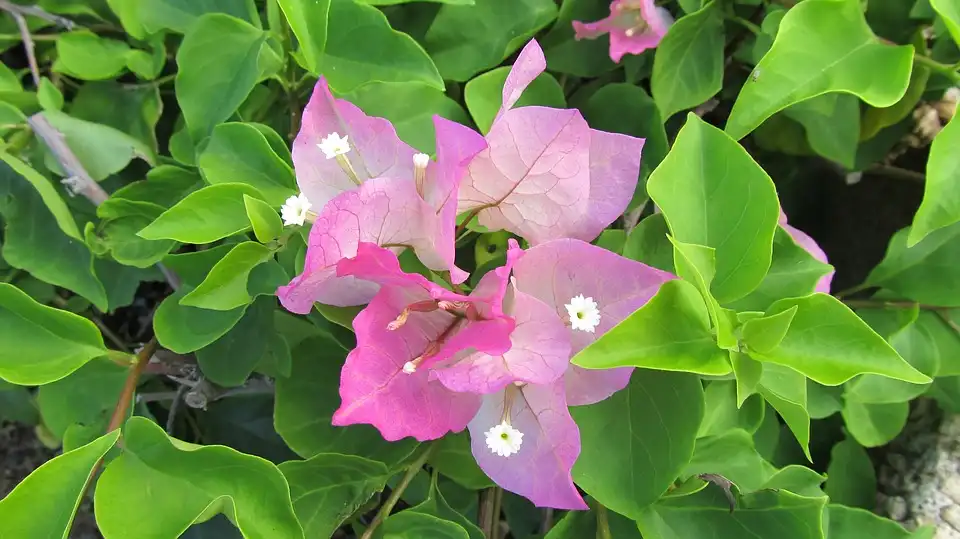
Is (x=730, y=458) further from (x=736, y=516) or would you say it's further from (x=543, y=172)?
(x=543, y=172)

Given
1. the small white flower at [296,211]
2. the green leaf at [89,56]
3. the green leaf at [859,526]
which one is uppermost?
the small white flower at [296,211]

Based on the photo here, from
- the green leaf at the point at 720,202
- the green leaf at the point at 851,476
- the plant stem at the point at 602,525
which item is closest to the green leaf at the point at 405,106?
the green leaf at the point at 720,202

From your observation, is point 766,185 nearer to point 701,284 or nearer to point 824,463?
point 701,284

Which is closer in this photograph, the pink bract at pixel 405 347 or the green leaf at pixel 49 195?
the pink bract at pixel 405 347

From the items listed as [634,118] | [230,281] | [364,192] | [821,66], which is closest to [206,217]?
[230,281]

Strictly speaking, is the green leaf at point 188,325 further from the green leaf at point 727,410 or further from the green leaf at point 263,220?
the green leaf at point 727,410

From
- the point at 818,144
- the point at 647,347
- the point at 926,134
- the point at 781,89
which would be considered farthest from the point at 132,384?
the point at 926,134
